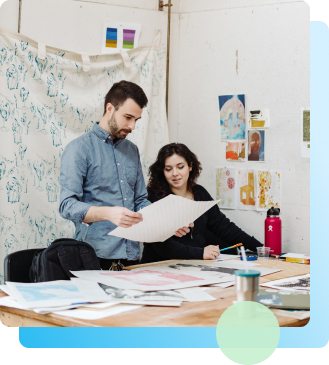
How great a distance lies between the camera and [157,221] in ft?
4.59

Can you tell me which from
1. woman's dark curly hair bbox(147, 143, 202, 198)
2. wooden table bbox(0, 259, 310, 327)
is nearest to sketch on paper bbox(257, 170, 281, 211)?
woman's dark curly hair bbox(147, 143, 202, 198)

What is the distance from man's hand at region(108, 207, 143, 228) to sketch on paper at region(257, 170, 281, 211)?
43.7 inches

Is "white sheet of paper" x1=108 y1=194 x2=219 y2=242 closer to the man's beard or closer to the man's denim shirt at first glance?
the man's denim shirt

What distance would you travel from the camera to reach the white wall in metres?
2.16

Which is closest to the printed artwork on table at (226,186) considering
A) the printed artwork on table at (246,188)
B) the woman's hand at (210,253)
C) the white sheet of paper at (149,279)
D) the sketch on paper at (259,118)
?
the printed artwork on table at (246,188)

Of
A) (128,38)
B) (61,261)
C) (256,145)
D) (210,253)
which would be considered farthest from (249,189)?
(61,261)

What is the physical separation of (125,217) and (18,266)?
16.6 inches

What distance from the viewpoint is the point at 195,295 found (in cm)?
111

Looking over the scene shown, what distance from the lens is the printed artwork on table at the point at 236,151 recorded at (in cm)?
234

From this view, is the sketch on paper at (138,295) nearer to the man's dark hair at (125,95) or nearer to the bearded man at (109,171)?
the bearded man at (109,171)

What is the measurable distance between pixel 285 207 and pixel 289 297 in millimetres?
1178

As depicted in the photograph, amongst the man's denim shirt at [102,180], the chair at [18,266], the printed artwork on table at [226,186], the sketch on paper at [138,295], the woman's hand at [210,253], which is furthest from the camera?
the printed artwork on table at [226,186]

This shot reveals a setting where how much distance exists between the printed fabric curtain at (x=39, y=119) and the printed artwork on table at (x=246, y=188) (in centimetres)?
82

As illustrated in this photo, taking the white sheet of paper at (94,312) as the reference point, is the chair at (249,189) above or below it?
above
